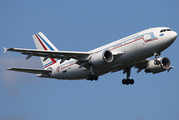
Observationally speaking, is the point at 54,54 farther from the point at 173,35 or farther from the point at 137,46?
the point at 173,35

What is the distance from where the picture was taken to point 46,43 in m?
53.6

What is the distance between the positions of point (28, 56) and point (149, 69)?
16.7 meters

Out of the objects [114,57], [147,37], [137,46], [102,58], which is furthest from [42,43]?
[147,37]

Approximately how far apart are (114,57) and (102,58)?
56.0 inches

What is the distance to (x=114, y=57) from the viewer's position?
4150 cm

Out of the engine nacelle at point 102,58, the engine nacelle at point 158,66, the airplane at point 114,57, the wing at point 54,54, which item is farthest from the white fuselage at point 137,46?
the engine nacelle at point 158,66

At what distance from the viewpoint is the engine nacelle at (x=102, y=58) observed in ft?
136

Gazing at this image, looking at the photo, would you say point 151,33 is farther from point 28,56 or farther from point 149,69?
point 28,56

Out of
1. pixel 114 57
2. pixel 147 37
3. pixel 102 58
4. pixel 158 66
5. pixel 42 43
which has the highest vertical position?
pixel 42 43

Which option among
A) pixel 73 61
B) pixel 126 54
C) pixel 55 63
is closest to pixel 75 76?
pixel 73 61

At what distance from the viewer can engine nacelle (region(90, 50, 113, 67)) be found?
136ft

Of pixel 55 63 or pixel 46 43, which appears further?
pixel 46 43

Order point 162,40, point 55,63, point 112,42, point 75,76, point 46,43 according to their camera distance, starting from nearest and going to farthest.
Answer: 1. point 162,40
2. point 112,42
3. point 75,76
4. point 55,63
5. point 46,43

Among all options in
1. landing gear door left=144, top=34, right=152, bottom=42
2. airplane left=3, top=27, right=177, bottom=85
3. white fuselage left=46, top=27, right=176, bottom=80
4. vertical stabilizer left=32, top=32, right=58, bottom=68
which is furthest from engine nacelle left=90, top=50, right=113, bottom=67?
vertical stabilizer left=32, top=32, right=58, bottom=68
